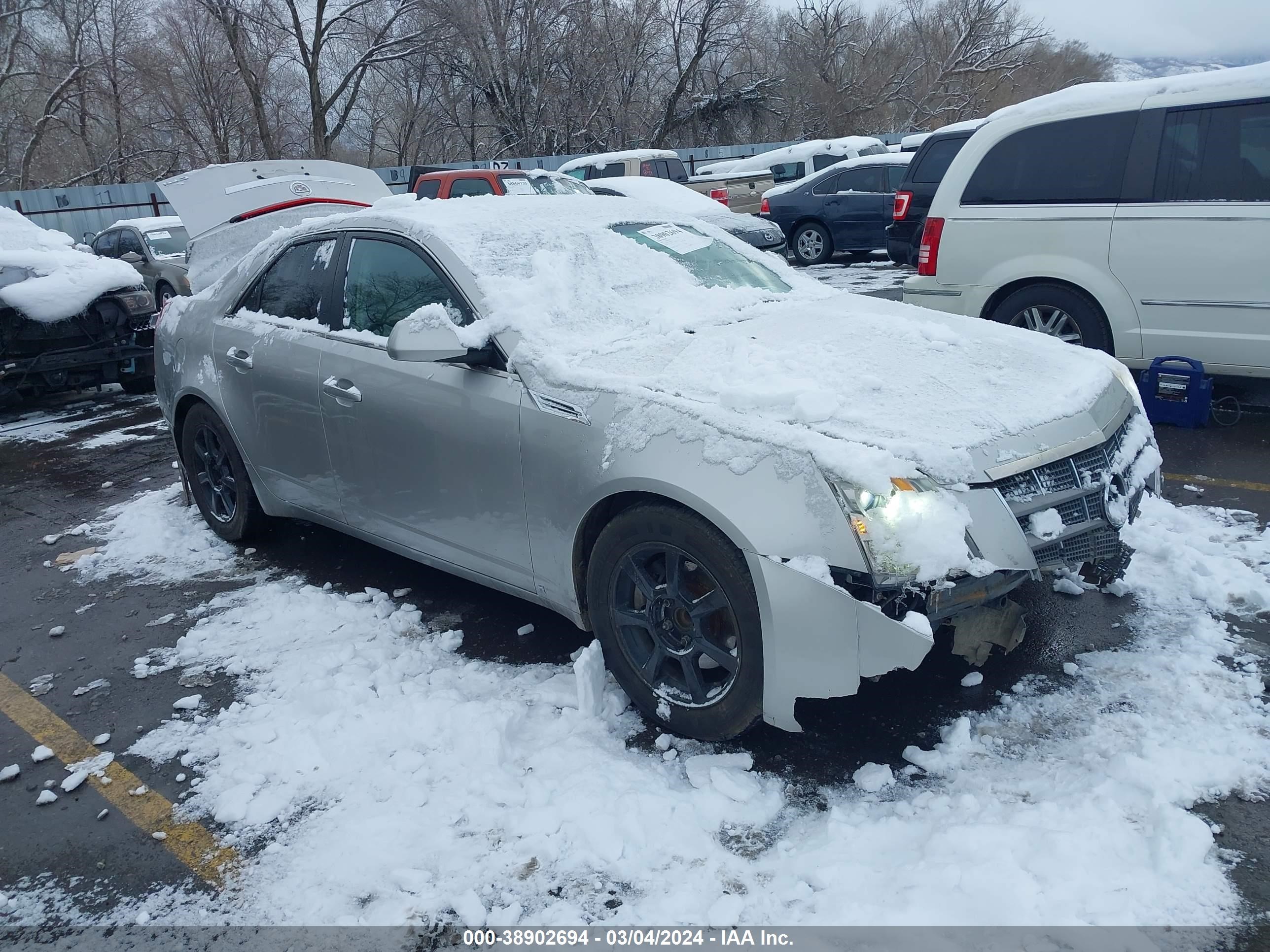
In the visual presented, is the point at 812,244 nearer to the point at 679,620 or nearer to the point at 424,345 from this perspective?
the point at 424,345

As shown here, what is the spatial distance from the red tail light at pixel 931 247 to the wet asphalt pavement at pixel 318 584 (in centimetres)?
190

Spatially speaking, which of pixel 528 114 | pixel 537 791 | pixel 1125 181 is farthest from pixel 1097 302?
pixel 528 114

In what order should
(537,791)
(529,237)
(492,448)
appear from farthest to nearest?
(529,237), (492,448), (537,791)

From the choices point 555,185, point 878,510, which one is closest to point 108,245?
point 555,185

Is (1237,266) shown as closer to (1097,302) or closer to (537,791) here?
(1097,302)

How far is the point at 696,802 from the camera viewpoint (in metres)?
2.78

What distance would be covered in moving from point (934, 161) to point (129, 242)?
11.6 meters

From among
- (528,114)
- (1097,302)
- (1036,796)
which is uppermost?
(528,114)

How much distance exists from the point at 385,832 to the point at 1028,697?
84.1 inches

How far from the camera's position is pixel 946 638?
3562mm

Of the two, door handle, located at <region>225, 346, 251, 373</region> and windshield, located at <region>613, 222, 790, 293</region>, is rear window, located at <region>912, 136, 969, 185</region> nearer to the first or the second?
windshield, located at <region>613, 222, 790, 293</region>

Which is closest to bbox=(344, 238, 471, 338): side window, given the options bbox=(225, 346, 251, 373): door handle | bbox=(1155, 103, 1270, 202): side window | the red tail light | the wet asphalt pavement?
bbox=(225, 346, 251, 373): door handle

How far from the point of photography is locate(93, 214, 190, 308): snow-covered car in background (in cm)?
Result: 1353

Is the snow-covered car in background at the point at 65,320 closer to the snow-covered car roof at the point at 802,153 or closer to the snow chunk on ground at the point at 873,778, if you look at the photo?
the snow chunk on ground at the point at 873,778
